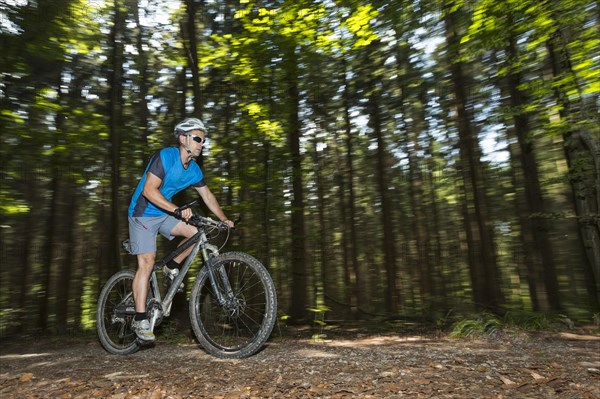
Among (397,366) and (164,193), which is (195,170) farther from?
(397,366)

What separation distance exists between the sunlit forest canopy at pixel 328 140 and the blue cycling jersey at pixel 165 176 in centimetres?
264

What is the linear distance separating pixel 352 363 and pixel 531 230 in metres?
7.23

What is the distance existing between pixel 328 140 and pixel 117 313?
761 cm

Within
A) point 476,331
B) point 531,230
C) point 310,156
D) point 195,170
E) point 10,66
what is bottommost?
point 476,331

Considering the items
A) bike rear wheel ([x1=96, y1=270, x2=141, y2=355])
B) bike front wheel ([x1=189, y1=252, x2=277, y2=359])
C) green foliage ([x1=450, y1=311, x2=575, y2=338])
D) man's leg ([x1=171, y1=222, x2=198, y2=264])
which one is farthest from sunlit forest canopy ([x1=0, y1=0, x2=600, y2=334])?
bike front wheel ([x1=189, y1=252, x2=277, y2=359])

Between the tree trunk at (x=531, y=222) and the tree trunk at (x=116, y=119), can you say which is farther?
the tree trunk at (x=531, y=222)

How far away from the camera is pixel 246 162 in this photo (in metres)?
8.44

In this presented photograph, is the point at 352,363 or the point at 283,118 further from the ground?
the point at 283,118

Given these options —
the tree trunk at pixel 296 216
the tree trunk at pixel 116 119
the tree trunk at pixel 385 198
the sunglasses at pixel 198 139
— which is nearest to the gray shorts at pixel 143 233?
the sunglasses at pixel 198 139

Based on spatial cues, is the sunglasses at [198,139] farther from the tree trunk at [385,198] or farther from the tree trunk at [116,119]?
the tree trunk at [385,198]

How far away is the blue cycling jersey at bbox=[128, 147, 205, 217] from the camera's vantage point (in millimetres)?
3846

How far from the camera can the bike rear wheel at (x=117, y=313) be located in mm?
4566

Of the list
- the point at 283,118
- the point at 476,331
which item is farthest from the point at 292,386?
the point at 283,118

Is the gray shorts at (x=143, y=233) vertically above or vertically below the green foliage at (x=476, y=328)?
above
